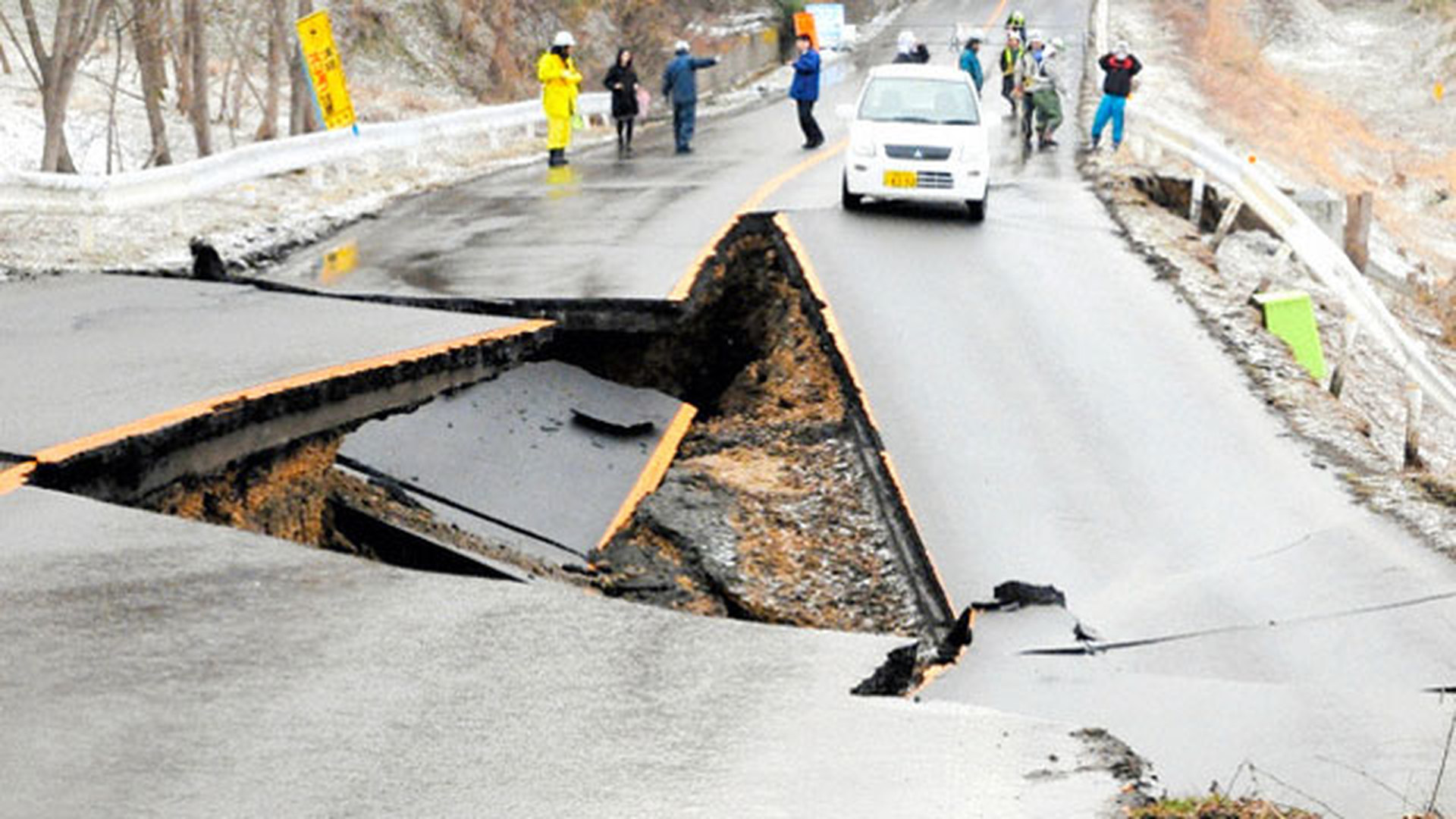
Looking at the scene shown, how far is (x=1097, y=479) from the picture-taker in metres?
11.2

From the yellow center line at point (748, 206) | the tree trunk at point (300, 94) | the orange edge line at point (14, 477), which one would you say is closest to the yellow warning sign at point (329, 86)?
the tree trunk at point (300, 94)

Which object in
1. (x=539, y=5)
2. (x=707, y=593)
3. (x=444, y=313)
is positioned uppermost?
(x=539, y=5)

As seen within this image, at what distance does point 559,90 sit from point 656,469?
13.0 meters

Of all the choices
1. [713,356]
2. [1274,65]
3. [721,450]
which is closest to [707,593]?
[721,450]

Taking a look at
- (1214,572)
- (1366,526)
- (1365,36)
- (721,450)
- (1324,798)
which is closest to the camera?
(1324,798)

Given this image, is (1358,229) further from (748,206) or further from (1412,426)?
(1412,426)

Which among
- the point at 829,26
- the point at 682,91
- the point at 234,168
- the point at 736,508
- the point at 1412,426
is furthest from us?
the point at 829,26

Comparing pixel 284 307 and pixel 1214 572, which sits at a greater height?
pixel 284 307

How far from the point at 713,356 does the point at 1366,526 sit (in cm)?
642

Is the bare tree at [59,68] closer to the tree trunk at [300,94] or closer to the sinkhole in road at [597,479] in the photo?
the tree trunk at [300,94]

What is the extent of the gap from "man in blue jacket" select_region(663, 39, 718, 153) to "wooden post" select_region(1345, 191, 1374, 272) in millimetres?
10235

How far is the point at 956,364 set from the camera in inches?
527

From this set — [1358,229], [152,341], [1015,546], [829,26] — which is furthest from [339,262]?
[829,26]

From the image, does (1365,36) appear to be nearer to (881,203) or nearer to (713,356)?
(881,203)
